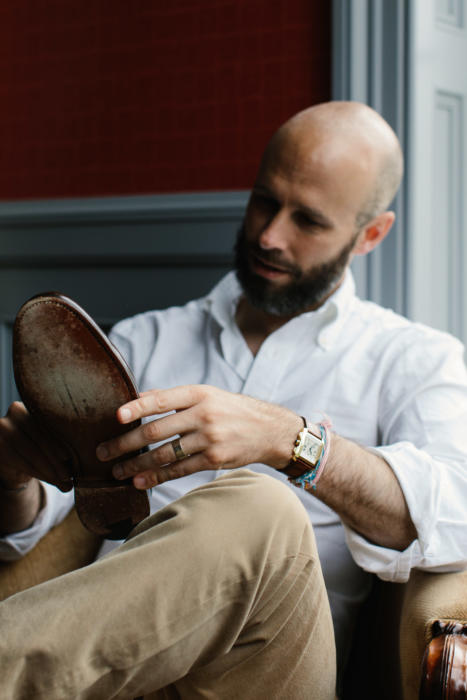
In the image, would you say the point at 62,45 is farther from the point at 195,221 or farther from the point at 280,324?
the point at 280,324

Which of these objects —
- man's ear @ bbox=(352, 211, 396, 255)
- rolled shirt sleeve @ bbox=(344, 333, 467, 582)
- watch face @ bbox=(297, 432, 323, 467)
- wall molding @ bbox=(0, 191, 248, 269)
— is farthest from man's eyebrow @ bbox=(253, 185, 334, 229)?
watch face @ bbox=(297, 432, 323, 467)

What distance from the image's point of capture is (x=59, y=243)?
6.36 feet

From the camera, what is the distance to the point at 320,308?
139 cm

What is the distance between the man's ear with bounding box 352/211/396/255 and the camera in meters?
1.45

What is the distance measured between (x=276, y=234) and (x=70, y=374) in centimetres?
57

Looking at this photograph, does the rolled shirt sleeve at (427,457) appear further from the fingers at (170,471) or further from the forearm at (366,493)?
the fingers at (170,471)

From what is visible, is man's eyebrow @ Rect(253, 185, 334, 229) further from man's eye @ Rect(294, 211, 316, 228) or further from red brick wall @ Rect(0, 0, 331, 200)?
red brick wall @ Rect(0, 0, 331, 200)

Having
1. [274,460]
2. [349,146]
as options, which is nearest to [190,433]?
[274,460]

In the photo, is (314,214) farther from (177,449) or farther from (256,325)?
(177,449)

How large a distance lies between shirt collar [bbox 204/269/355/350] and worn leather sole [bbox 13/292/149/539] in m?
0.53

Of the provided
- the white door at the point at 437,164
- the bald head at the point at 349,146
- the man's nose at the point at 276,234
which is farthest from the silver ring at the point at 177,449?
the white door at the point at 437,164

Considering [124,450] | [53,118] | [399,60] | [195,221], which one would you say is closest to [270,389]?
[124,450]

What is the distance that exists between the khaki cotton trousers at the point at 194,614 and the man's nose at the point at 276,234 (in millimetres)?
563

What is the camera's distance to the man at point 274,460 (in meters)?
0.79
